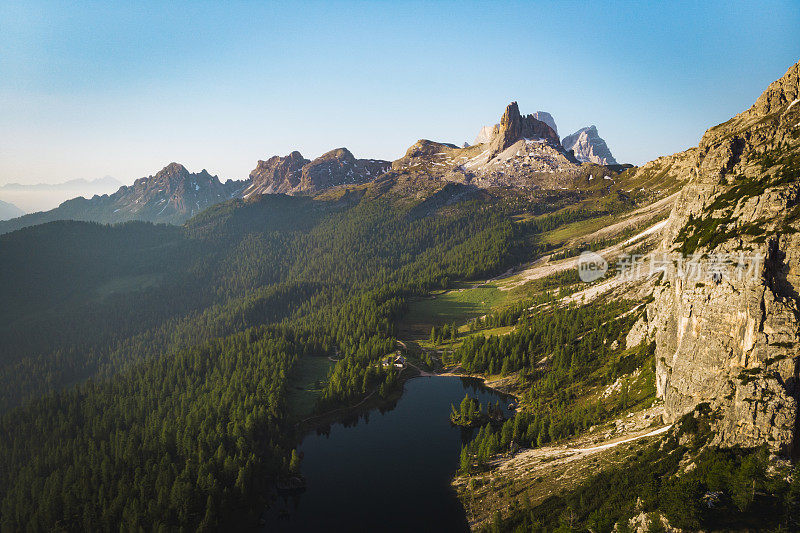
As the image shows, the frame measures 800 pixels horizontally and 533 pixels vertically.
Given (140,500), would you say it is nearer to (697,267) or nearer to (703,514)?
(703,514)

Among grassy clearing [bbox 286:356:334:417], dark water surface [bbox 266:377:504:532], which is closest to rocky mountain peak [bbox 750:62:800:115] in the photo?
dark water surface [bbox 266:377:504:532]

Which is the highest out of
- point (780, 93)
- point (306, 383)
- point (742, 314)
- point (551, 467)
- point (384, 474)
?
point (780, 93)

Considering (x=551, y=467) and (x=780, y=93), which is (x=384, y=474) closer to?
(x=551, y=467)

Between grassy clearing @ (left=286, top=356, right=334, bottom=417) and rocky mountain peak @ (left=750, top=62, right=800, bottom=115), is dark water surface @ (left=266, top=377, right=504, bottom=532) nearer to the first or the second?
grassy clearing @ (left=286, top=356, right=334, bottom=417)

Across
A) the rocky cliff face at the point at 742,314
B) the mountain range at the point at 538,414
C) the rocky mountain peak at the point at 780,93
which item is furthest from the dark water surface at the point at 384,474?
the rocky mountain peak at the point at 780,93

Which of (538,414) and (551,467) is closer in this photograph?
(551,467)

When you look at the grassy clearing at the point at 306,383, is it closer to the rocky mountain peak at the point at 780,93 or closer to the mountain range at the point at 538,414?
the mountain range at the point at 538,414

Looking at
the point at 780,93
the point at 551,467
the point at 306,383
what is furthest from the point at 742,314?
the point at 780,93
